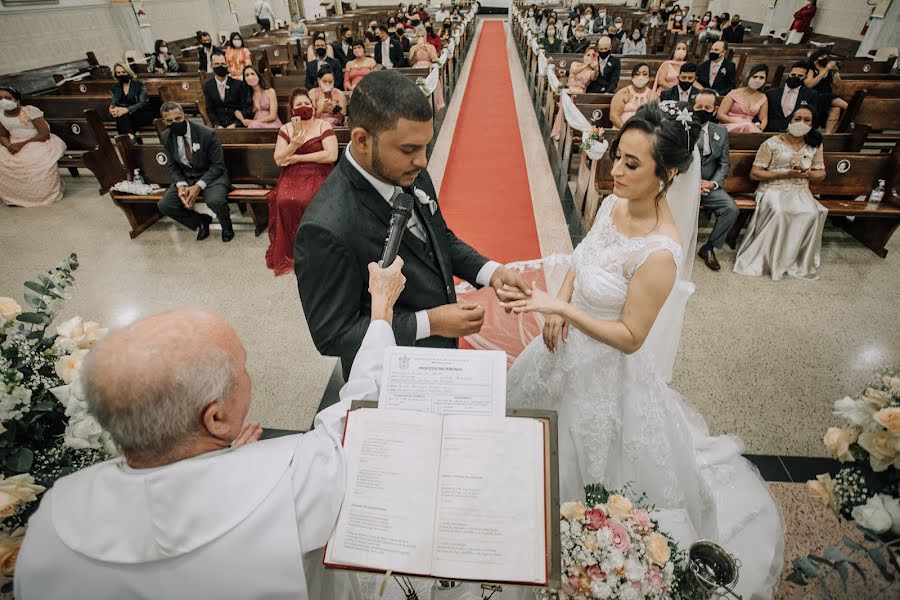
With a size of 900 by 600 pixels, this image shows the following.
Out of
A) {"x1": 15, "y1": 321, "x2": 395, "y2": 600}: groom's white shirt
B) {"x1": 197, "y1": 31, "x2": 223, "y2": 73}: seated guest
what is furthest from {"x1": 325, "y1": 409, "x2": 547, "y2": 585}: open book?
{"x1": 197, "y1": 31, "x2": 223, "y2": 73}: seated guest

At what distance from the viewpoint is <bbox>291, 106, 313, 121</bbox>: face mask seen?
4793 millimetres

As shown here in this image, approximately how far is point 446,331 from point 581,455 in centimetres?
102

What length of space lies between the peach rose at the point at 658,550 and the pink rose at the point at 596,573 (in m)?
0.16

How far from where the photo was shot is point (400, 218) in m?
1.54

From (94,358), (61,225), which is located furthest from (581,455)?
(61,225)

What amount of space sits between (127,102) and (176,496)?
8409mm

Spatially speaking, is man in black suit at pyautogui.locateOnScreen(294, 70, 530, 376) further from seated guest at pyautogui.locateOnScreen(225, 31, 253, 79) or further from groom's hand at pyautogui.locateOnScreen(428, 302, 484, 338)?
seated guest at pyautogui.locateOnScreen(225, 31, 253, 79)

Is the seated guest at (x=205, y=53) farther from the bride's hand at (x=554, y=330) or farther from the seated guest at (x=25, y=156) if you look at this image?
the bride's hand at (x=554, y=330)

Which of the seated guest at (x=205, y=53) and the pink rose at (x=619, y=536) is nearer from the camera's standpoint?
the pink rose at (x=619, y=536)

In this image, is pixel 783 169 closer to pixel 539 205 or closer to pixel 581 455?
pixel 539 205

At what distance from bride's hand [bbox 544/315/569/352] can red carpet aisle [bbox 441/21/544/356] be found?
913mm

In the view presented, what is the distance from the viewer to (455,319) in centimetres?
170

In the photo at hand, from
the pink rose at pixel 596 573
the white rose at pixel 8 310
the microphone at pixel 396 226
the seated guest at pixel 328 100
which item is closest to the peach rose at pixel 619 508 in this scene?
the pink rose at pixel 596 573

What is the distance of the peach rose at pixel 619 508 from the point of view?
4.41 feet
